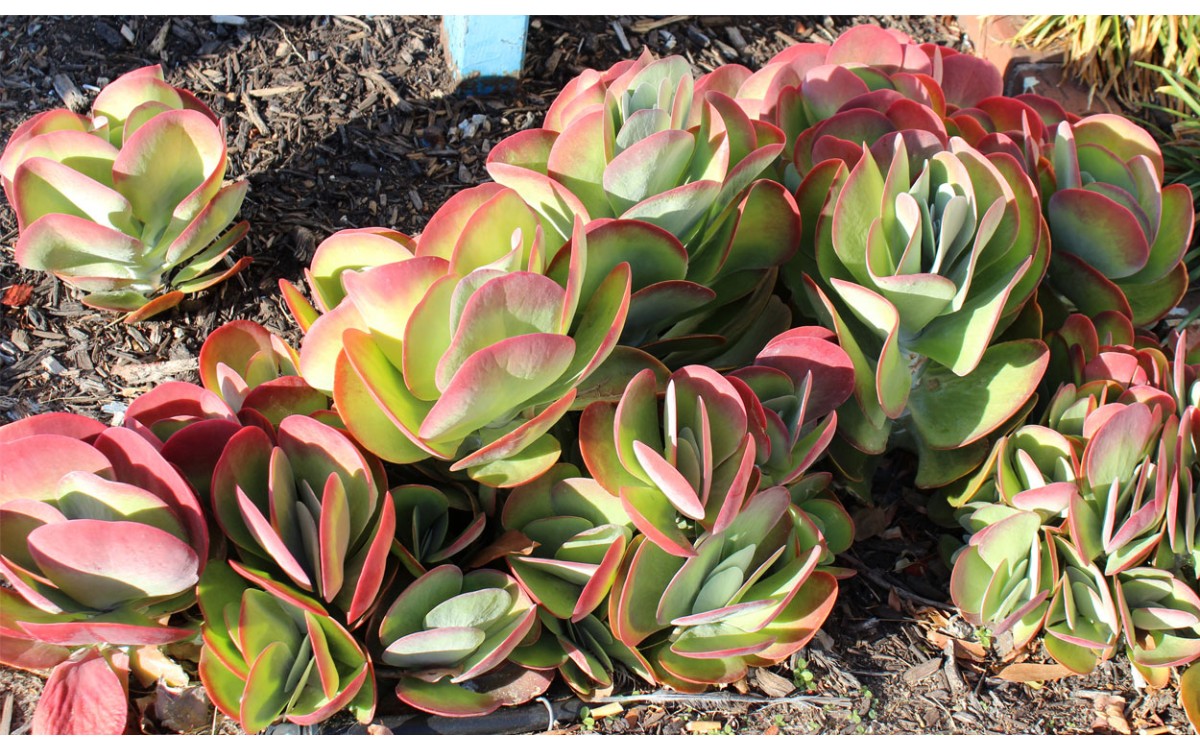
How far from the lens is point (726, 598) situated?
1.22 metres

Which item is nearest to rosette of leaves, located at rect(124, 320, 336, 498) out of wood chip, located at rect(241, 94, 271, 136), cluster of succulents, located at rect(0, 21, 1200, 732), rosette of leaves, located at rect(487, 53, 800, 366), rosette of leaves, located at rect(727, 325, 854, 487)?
cluster of succulents, located at rect(0, 21, 1200, 732)

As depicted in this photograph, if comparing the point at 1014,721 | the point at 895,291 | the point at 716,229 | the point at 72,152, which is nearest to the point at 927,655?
the point at 1014,721

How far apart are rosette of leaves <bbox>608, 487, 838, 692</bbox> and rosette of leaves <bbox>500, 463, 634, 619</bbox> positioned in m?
0.04

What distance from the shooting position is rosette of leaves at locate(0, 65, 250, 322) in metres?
1.47

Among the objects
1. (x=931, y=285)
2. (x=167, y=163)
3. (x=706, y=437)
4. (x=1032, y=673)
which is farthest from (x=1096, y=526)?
(x=167, y=163)

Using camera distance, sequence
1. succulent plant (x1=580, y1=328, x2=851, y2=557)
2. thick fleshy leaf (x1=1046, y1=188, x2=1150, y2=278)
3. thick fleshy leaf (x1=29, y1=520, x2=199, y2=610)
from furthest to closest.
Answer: thick fleshy leaf (x1=1046, y1=188, x2=1150, y2=278), succulent plant (x1=580, y1=328, x2=851, y2=557), thick fleshy leaf (x1=29, y1=520, x2=199, y2=610)

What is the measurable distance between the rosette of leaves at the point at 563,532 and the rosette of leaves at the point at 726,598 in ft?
0.15

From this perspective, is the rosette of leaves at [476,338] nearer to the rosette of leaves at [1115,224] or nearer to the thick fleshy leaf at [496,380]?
the thick fleshy leaf at [496,380]

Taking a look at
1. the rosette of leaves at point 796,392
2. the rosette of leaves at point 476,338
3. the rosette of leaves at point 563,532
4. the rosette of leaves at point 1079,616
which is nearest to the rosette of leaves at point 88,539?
the rosette of leaves at point 476,338

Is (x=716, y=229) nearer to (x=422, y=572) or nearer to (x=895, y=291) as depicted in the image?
(x=895, y=291)

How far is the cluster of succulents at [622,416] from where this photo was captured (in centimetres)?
106

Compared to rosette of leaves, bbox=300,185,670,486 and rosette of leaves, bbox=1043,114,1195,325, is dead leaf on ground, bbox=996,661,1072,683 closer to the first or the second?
rosette of leaves, bbox=1043,114,1195,325

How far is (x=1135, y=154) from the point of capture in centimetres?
160

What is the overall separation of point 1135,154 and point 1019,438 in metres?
0.55
